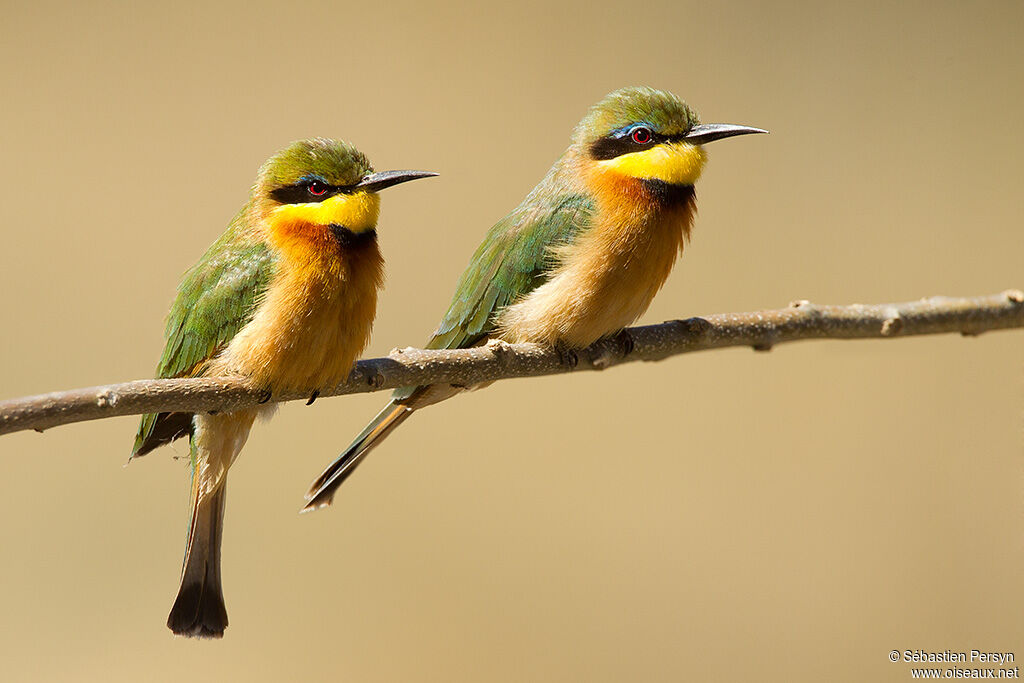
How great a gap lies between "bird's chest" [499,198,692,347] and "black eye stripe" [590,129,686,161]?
0.40 ft

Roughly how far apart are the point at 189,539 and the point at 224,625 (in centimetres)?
17

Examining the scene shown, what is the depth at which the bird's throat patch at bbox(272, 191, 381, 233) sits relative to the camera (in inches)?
55.4

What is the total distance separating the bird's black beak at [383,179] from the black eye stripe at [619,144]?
597 mm

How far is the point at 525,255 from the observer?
190cm

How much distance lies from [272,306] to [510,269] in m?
0.56

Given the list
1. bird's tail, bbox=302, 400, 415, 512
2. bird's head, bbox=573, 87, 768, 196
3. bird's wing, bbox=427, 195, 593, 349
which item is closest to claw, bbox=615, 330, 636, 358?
bird's wing, bbox=427, 195, 593, 349

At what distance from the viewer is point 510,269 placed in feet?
6.22

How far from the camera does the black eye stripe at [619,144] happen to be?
5.77 ft

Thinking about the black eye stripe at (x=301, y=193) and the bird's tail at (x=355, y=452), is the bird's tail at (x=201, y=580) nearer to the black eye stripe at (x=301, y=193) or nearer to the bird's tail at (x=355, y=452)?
the bird's tail at (x=355, y=452)


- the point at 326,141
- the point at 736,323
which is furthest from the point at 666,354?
the point at 326,141

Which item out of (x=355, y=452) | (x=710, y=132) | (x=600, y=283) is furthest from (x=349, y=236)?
(x=710, y=132)

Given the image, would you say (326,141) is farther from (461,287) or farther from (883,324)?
(883,324)

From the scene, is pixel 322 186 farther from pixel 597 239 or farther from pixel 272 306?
pixel 597 239

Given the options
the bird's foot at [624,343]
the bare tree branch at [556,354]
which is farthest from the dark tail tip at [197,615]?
the bird's foot at [624,343]
